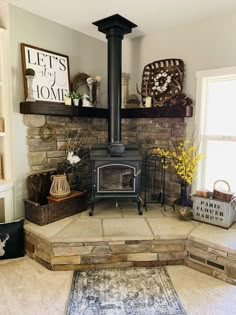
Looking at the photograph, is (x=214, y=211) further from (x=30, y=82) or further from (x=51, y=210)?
(x=30, y=82)

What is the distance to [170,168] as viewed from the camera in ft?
10.8

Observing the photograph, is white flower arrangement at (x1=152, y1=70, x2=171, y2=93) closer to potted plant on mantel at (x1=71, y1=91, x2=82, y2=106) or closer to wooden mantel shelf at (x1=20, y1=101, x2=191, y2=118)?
wooden mantel shelf at (x1=20, y1=101, x2=191, y2=118)

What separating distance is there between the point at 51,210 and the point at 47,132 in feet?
3.04

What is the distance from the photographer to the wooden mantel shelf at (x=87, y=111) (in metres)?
2.64

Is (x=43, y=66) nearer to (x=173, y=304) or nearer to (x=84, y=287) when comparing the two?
(x=84, y=287)

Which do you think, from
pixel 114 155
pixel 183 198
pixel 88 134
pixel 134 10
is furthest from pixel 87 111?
pixel 183 198

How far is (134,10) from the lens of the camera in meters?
2.63

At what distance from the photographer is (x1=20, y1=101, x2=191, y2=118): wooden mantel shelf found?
2.64 m

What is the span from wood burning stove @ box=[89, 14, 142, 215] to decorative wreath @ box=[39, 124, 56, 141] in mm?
542

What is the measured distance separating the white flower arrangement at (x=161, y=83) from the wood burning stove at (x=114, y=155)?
55 cm

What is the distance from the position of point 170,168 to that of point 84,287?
1.81 metres

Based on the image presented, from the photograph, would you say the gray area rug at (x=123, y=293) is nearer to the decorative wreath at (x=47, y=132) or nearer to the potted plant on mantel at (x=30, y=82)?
the decorative wreath at (x=47, y=132)

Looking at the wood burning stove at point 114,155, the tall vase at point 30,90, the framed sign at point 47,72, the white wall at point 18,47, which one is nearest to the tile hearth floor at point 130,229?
the wood burning stove at point 114,155

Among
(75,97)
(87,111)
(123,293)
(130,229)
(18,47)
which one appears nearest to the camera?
(123,293)
